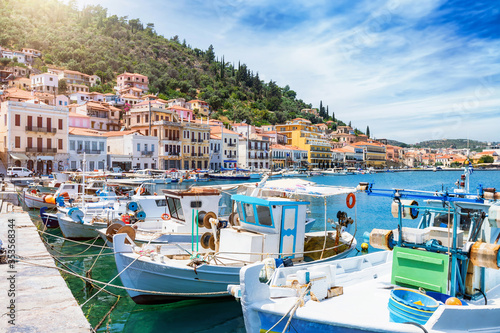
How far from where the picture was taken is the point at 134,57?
400 ft

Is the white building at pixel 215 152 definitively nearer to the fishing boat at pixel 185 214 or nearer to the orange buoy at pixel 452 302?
the fishing boat at pixel 185 214

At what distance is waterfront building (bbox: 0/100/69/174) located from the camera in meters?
44.6

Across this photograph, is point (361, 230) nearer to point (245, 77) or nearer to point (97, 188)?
point (97, 188)

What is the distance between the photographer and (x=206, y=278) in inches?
372

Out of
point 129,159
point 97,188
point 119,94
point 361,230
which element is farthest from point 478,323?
point 119,94

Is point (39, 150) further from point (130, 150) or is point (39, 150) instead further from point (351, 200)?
point (351, 200)

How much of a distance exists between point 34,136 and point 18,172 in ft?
17.0

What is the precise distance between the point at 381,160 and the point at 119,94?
88716 mm

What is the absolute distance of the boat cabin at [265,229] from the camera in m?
9.73

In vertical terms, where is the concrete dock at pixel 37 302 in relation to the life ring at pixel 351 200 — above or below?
below

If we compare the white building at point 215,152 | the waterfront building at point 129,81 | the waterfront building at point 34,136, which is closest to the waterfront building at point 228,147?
the white building at point 215,152

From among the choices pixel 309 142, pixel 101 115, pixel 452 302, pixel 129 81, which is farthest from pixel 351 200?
pixel 129 81

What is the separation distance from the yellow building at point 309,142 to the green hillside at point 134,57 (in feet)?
41.6

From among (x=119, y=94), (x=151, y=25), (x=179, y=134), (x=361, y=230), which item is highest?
(x=151, y=25)
